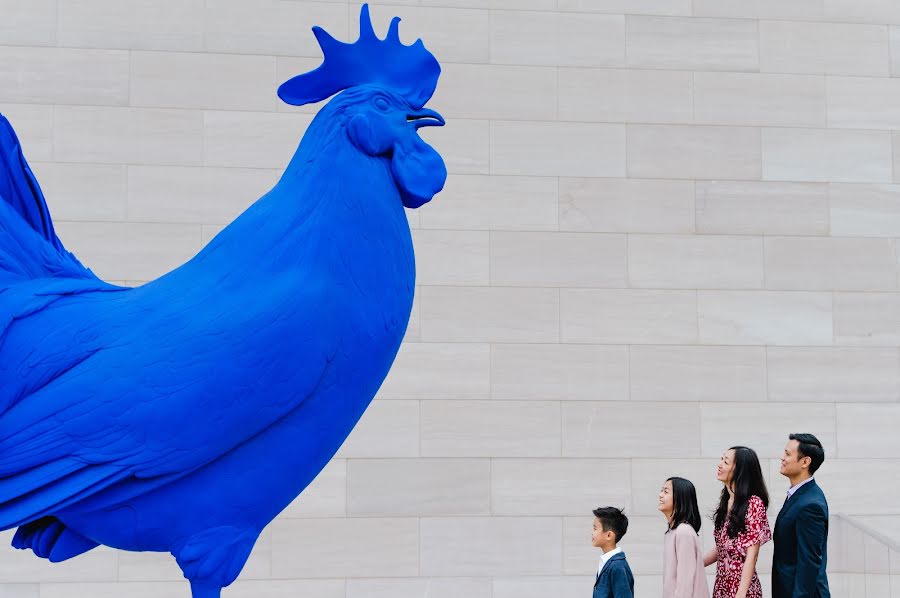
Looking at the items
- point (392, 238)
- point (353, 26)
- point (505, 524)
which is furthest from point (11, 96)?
point (392, 238)

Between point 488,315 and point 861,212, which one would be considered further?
point 861,212

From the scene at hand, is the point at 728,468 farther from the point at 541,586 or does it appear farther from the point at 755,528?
the point at 541,586

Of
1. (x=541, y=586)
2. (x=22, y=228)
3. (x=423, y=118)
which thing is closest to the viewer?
(x=22, y=228)

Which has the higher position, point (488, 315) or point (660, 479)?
point (488, 315)

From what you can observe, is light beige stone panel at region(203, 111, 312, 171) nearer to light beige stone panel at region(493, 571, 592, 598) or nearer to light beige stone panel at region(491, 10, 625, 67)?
light beige stone panel at region(491, 10, 625, 67)

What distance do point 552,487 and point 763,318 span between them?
1605mm

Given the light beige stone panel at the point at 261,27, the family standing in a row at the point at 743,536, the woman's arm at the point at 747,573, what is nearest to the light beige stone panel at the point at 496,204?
the light beige stone panel at the point at 261,27

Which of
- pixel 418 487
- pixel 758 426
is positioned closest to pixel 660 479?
pixel 758 426

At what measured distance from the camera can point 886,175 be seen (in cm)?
737

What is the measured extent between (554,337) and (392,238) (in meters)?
3.73

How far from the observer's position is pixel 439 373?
684 cm

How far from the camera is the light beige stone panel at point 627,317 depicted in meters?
6.99

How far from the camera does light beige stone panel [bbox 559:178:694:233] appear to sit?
709cm

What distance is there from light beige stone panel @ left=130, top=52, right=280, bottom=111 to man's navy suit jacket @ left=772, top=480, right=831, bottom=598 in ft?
12.2
